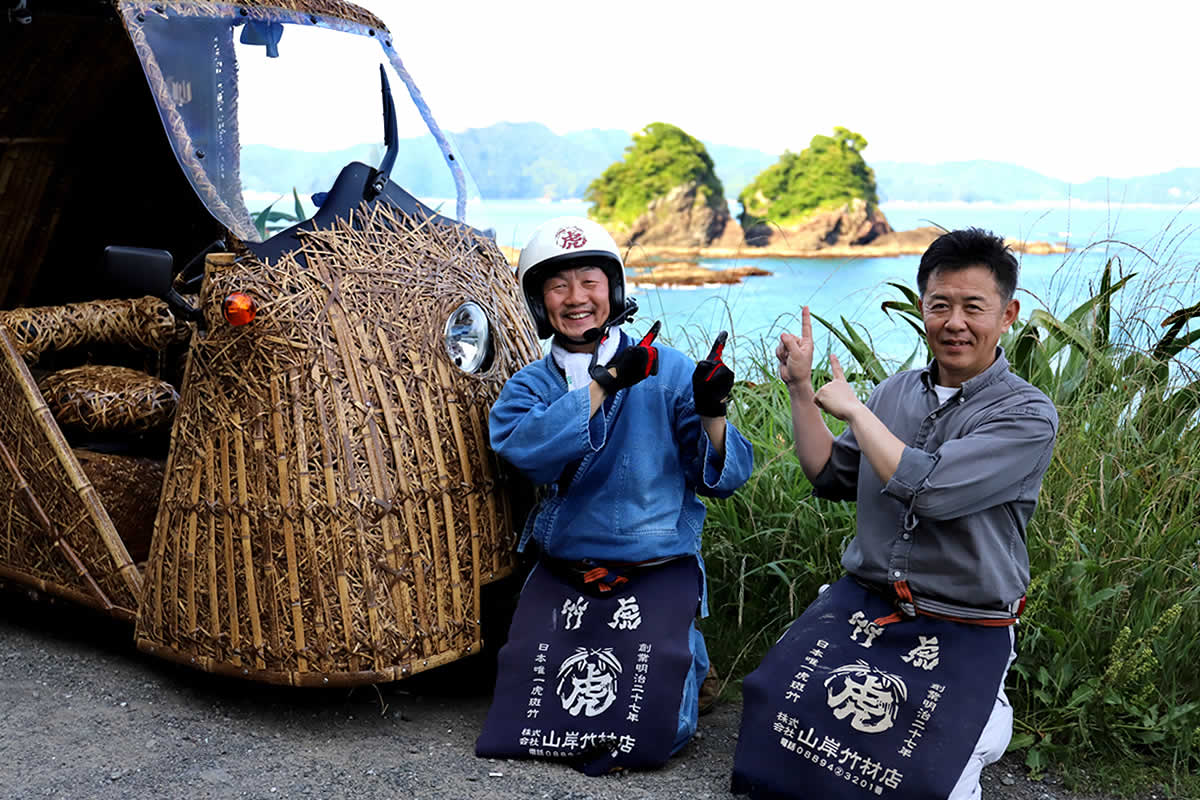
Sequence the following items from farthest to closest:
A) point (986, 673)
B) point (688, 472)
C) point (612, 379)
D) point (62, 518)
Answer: point (62, 518)
point (688, 472)
point (612, 379)
point (986, 673)

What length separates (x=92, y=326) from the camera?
4871 millimetres

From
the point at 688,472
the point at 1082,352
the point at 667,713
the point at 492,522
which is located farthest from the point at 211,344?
the point at 1082,352

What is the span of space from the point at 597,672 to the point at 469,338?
1.13 metres

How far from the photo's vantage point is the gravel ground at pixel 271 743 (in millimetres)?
3340

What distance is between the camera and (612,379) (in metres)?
3.47

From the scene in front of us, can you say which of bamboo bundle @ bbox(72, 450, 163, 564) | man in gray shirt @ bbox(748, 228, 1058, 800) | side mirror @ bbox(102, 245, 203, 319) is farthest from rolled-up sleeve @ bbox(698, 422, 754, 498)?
bamboo bundle @ bbox(72, 450, 163, 564)

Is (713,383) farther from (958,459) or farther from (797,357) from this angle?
(958,459)

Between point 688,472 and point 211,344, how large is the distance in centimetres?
149

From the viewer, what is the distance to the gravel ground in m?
3.34

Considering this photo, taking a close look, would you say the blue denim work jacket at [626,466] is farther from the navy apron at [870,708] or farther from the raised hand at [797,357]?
the navy apron at [870,708]

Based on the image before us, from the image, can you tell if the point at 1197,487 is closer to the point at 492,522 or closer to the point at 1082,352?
the point at 1082,352

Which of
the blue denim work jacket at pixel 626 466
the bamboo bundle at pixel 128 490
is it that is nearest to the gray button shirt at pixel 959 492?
the blue denim work jacket at pixel 626 466

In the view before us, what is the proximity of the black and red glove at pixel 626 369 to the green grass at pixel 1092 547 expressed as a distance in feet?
3.80

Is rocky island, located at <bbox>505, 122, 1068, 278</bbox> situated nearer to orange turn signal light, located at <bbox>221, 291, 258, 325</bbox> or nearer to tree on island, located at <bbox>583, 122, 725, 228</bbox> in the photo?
tree on island, located at <bbox>583, 122, 725, 228</bbox>
